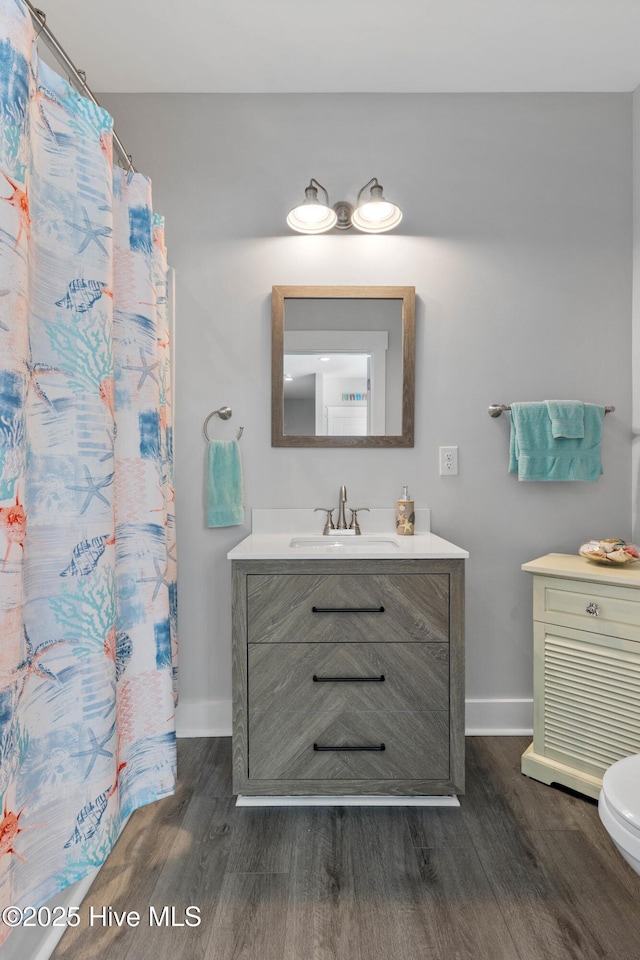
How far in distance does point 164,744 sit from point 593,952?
1.10 metres

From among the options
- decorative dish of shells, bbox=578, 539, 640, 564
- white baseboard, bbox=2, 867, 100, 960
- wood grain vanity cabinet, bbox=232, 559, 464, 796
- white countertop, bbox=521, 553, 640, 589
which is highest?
decorative dish of shells, bbox=578, 539, 640, 564

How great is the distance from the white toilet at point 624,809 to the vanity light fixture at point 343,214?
1.94 metres

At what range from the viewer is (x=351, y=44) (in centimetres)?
194

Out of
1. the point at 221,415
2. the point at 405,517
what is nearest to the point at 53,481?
the point at 221,415

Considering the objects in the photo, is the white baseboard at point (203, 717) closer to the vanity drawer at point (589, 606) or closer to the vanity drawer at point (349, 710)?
the vanity drawer at point (349, 710)

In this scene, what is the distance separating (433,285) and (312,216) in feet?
1.84

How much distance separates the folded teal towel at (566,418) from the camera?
208 centimetres

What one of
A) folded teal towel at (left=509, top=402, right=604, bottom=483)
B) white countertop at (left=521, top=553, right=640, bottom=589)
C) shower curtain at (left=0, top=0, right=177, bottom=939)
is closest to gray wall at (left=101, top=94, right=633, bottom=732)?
folded teal towel at (left=509, top=402, right=604, bottom=483)

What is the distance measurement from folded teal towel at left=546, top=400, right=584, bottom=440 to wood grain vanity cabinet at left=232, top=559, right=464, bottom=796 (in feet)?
2.59

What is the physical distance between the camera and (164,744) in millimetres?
1384

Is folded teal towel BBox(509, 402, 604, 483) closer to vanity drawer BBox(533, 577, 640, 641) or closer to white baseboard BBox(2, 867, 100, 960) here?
vanity drawer BBox(533, 577, 640, 641)

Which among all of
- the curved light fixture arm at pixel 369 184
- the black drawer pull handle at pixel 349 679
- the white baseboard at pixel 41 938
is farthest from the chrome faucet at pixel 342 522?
the white baseboard at pixel 41 938

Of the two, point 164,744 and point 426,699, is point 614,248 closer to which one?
point 426,699

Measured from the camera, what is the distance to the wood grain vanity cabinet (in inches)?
65.8
